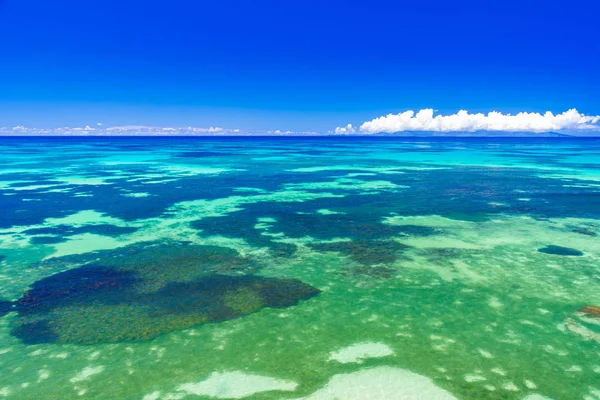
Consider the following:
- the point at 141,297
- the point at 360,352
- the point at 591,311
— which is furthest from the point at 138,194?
the point at 591,311

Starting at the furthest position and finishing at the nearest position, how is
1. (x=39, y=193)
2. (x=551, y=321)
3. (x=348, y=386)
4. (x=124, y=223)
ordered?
1. (x=39, y=193)
2. (x=124, y=223)
3. (x=551, y=321)
4. (x=348, y=386)

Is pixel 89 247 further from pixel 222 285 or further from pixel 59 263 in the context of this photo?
pixel 222 285

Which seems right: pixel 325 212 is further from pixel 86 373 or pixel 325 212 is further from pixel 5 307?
pixel 86 373

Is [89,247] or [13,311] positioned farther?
[89,247]

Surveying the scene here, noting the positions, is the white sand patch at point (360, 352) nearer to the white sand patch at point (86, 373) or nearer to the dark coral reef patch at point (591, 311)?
the white sand patch at point (86, 373)

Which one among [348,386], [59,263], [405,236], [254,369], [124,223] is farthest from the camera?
[124,223]

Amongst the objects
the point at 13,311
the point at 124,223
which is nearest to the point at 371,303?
the point at 13,311
